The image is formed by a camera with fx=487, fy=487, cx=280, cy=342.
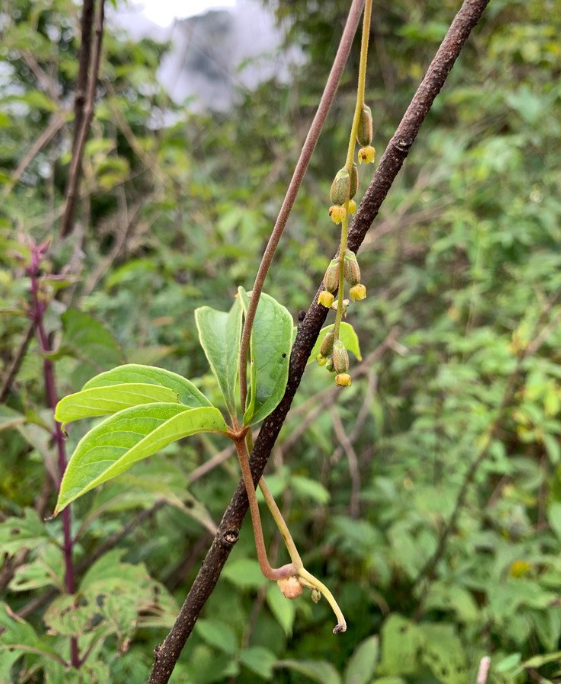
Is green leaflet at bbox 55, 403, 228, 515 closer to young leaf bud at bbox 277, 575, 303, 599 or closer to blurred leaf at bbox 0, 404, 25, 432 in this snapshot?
young leaf bud at bbox 277, 575, 303, 599

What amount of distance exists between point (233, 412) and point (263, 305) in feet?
0.30

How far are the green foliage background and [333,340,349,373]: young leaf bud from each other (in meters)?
0.31

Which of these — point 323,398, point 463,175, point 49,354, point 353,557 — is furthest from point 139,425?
point 463,175

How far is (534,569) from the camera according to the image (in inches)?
44.8

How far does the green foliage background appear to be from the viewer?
2.16 feet

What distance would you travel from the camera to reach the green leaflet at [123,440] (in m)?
0.29

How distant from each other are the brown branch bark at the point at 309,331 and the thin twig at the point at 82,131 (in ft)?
1.81

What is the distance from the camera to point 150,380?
0.36 meters

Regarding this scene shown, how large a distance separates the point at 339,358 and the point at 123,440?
15 centimetres

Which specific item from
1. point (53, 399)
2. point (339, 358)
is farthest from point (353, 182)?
point (53, 399)

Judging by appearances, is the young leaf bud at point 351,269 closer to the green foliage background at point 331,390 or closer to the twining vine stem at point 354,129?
the twining vine stem at point 354,129

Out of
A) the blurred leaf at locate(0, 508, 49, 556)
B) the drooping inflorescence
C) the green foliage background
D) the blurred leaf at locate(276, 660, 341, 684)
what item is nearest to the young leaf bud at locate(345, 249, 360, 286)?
the drooping inflorescence

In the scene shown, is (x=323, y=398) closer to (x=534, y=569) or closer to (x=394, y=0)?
(x=534, y=569)

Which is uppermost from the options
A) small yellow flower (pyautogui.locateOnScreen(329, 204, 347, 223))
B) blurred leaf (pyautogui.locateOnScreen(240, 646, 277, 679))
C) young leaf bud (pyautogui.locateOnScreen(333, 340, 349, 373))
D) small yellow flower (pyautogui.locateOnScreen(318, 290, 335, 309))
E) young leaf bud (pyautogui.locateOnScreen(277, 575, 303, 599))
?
small yellow flower (pyautogui.locateOnScreen(329, 204, 347, 223))
